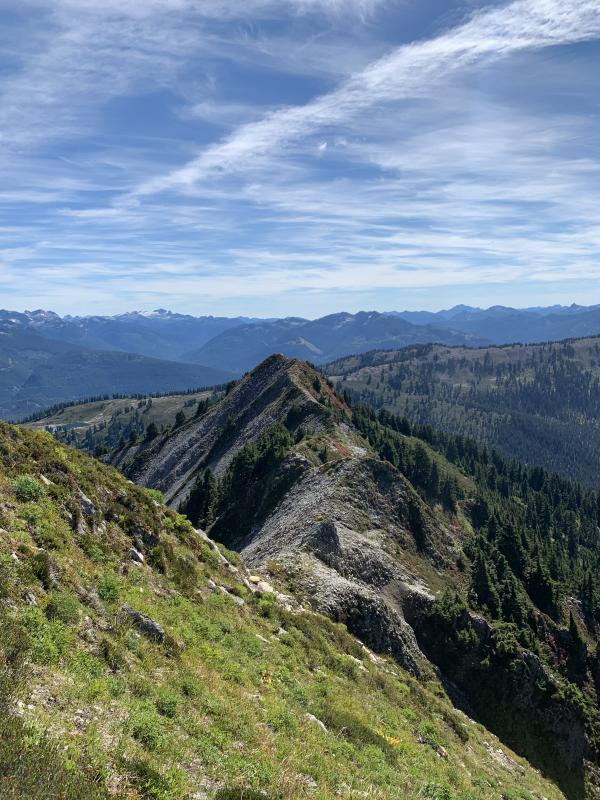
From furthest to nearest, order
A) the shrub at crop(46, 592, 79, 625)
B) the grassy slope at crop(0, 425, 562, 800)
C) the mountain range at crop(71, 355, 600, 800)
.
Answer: the mountain range at crop(71, 355, 600, 800)
the shrub at crop(46, 592, 79, 625)
the grassy slope at crop(0, 425, 562, 800)

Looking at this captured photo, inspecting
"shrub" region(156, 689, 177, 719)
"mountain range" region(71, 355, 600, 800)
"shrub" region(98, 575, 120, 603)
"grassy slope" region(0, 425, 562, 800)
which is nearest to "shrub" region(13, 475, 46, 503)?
"grassy slope" region(0, 425, 562, 800)

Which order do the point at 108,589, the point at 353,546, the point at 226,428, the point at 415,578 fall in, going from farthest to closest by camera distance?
1. the point at 226,428
2. the point at 415,578
3. the point at 353,546
4. the point at 108,589

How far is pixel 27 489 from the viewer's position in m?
23.7

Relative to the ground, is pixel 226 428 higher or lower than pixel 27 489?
lower

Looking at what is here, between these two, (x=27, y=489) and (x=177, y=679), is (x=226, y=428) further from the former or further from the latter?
(x=177, y=679)

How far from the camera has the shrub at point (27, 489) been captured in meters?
23.4

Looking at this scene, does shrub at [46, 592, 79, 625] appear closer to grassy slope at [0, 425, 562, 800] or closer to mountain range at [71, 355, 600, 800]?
grassy slope at [0, 425, 562, 800]

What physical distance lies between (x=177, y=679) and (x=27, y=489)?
39.0 feet

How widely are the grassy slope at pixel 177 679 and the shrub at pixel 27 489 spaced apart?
0.06 metres

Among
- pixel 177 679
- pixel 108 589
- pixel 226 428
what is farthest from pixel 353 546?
pixel 226 428

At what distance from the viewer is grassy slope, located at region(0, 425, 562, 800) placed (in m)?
14.1

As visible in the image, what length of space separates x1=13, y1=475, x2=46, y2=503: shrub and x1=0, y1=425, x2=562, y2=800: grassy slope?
65 millimetres

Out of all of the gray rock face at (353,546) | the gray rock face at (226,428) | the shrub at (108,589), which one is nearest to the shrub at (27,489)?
the shrub at (108,589)

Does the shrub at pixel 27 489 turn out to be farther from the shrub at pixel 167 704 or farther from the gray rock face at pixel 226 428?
the gray rock face at pixel 226 428
